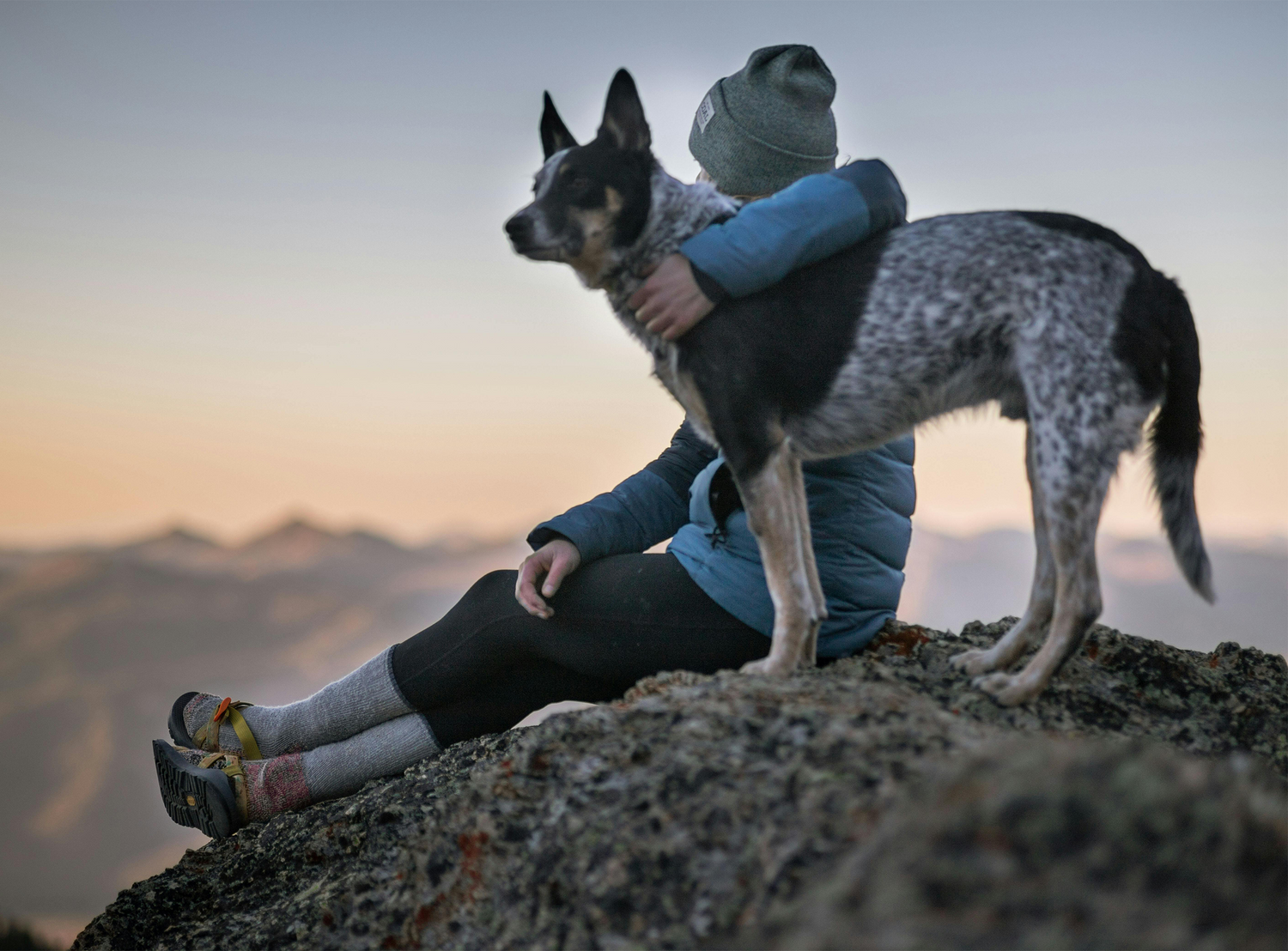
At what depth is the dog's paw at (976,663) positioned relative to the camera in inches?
107

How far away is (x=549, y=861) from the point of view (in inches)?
74.7

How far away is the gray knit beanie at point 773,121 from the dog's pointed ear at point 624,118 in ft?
2.31

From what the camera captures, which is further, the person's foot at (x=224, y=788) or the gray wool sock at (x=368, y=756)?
the gray wool sock at (x=368, y=756)

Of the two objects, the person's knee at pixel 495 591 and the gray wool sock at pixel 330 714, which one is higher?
the person's knee at pixel 495 591

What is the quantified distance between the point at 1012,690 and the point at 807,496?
892mm

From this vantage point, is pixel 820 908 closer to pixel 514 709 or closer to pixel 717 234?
pixel 717 234

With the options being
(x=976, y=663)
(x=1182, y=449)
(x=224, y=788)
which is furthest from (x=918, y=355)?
(x=224, y=788)

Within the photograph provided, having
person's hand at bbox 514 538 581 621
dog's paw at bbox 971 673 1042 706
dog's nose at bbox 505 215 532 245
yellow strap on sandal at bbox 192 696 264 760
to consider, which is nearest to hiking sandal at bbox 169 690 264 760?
yellow strap on sandal at bbox 192 696 264 760

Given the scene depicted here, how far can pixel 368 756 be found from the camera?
3523mm

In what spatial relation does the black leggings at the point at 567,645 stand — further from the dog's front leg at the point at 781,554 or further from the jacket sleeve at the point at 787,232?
the jacket sleeve at the point at 787,232

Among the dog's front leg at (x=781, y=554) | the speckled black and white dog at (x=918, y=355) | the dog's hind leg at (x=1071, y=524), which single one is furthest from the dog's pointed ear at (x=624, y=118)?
the dog's hind leg at (x=1071, y=524)

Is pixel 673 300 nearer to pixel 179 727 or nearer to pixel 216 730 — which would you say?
pixel 216 730

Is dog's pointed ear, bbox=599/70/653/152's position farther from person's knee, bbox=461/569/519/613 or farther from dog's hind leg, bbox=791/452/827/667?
person's knee, bbox=461/569/519/613

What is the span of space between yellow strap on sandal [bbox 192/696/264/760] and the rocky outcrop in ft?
1.01
